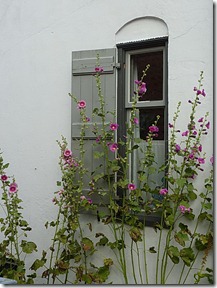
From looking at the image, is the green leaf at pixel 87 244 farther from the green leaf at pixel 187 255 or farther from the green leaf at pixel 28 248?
the green leaf at pixel 187 255

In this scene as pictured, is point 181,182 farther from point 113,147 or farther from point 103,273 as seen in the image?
point 103,273

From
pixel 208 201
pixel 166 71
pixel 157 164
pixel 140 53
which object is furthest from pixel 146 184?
pixel 140 53

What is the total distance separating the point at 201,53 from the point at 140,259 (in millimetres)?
1797

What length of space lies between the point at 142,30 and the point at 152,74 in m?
0.40

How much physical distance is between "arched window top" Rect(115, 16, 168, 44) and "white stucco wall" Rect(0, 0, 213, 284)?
0.06ft

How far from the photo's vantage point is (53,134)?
12.6 feet

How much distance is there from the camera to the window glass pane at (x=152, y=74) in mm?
3494

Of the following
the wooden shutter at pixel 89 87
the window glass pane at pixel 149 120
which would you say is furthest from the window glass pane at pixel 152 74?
the wooden shutter at pixel 89 87

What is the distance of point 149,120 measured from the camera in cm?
353

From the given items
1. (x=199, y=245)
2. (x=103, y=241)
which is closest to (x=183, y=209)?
(x=199, y=245)

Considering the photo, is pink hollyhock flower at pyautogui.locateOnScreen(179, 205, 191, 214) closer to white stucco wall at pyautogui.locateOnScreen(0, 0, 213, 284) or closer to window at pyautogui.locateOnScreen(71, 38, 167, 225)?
window at pyautogui.locateOnScreen(71, 38, 167, 225)

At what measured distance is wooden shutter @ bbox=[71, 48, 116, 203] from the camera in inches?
139

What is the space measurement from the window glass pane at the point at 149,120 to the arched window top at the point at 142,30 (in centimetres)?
64

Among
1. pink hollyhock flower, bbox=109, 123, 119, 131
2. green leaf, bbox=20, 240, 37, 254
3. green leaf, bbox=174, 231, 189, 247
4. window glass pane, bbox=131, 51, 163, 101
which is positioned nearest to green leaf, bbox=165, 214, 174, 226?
green leaf, bbox=174, 231, 189, 247
